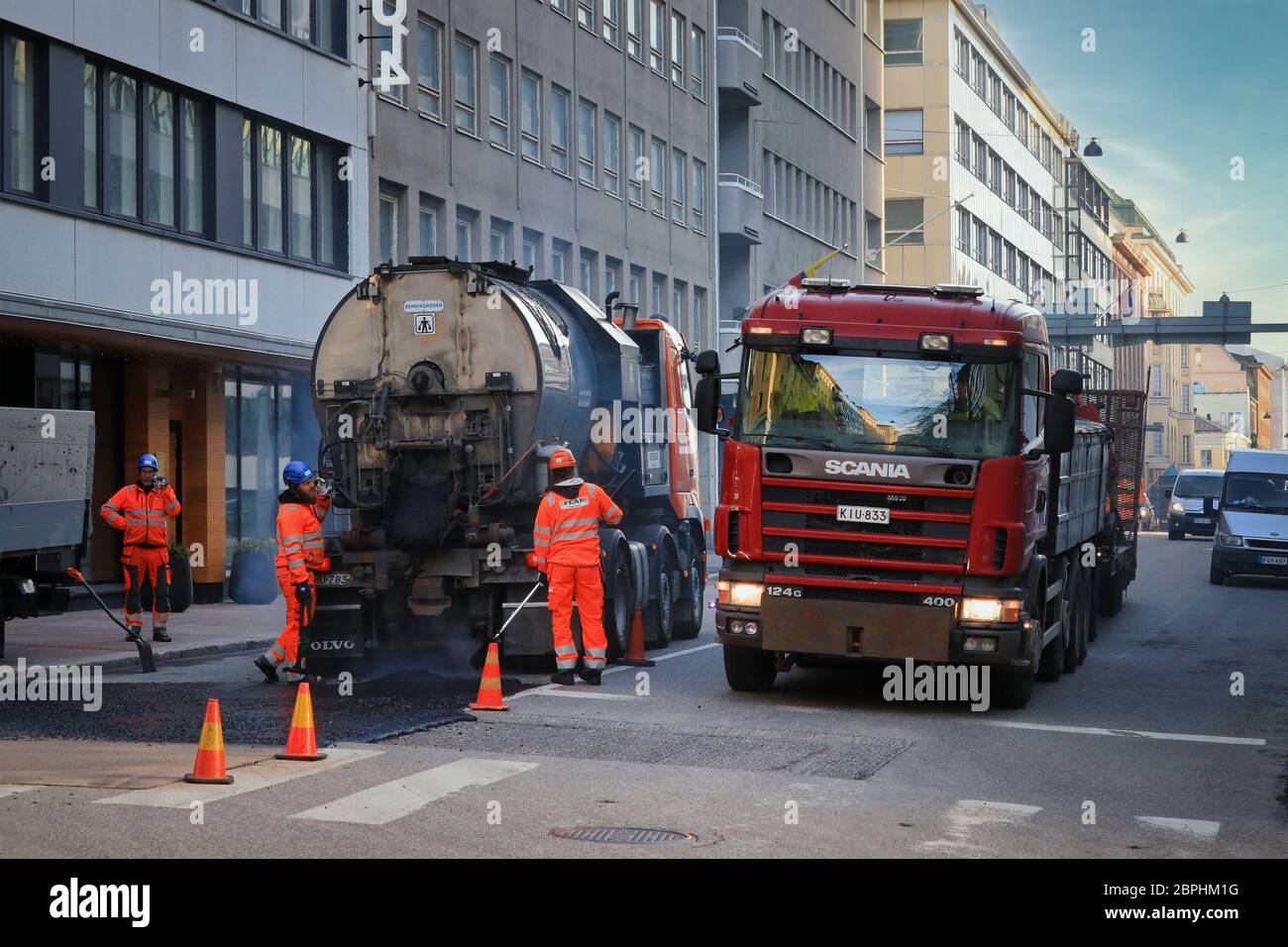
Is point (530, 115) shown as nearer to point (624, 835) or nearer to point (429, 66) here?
point (429, 66)

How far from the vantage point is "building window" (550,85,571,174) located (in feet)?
127

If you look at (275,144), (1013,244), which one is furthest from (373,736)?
(1013,244)

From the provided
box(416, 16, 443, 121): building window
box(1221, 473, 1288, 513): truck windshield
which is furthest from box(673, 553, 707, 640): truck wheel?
box(1221, 473, 1288, 513): truck windshield

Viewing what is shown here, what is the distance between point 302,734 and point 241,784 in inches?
35.5

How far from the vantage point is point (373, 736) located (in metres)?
11.9

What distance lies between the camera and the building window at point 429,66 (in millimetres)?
32469

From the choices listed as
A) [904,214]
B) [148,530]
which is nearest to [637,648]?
[148,530]

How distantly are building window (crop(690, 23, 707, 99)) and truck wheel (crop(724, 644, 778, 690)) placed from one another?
114ft

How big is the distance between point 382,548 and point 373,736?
4.39 metres

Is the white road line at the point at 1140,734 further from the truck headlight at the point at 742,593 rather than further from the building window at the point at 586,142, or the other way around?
the building window at the point at 586,142

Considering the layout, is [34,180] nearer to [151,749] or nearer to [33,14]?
[33,14]

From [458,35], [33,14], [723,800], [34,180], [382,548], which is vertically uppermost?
[458,35]

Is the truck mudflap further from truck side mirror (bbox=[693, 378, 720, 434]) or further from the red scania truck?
truck side mirror (bbox=[693, 378, 720, 434])

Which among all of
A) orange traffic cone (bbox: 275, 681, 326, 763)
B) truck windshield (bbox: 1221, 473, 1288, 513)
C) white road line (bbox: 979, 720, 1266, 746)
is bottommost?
white road line (bbox: 979, 720, 1266, 746)
